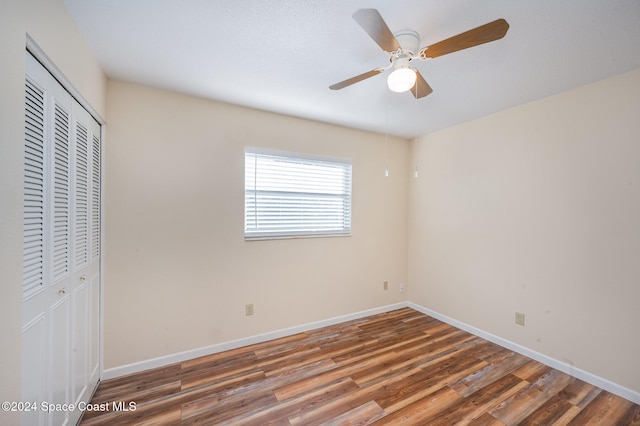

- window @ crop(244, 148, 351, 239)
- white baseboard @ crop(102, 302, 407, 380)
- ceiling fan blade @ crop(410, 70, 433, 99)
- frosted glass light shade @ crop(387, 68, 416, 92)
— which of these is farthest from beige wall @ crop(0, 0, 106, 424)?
ceiling fan blade @ crop(410, 70, 433, 99)

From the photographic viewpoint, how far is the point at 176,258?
7.91ft

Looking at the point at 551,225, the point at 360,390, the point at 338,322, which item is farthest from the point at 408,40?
the point at 338,322

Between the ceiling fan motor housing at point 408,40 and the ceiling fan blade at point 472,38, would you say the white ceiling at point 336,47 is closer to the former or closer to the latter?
the ceiling fan motor housing at point 408,40

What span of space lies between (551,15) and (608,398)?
2.71m

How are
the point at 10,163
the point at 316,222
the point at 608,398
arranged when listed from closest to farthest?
the point at 10,163 → the point at 608,398 → the point at 316,222

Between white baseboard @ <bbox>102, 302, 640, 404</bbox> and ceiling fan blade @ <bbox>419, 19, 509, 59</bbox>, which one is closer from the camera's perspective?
ceiling fan blade @ <bbox>419, 19, 509, 59</bbox>

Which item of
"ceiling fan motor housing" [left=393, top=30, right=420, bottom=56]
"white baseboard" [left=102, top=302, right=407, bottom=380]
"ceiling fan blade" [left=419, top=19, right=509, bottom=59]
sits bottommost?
"white baseboard" [left=102, top=302, right=407, bottom=380]

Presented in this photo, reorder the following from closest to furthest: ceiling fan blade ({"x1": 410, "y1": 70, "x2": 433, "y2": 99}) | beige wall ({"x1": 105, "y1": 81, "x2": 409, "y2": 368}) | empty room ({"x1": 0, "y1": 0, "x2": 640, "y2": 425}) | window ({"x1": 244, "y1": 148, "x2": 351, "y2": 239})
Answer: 1. empty room ({"x1": 0, "y1": 0, "x2": 640, "y2": 425})
2. ceiling fan blade ({"x1": 410, "y1": 70, "x2": 433, "y2": 99})
3. beige wall ({"x1": 105, "y1": 81, "x2": 409, "y2": 368})
4. window ({"x1": 244, "y1": 148, "x2": 351, "y2": 239})

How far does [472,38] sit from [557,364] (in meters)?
2.82

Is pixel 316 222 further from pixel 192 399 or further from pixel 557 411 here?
pixel 557 411

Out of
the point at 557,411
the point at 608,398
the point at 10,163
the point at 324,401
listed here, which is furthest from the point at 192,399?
the point at 608,398

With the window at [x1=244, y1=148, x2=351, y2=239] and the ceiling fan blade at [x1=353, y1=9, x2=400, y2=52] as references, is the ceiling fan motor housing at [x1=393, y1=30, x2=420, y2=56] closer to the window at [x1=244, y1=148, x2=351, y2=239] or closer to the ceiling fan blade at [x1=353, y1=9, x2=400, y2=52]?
the ceiling fan blade at [x1=353, y1=9, x2=400, y2=52]

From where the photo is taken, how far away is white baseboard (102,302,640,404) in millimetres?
2083

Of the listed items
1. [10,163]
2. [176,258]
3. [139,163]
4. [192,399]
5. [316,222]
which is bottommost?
[192,399]
